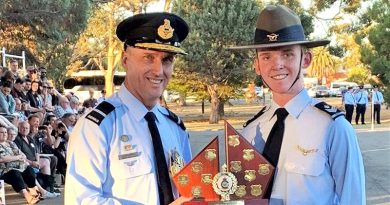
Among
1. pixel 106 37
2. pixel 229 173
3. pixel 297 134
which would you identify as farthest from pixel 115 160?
pixel 106 37

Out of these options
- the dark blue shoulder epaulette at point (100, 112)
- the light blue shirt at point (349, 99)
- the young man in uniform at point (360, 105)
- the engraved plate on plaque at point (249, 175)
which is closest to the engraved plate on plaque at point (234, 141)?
the engraved plate on plaque at point (249, 175)

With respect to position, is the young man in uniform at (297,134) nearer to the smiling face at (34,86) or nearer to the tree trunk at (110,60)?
the smiling face at (34,86)

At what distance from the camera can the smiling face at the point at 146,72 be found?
2480 millimetres

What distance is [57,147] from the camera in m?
9.70

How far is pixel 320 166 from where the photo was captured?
7.64 feet

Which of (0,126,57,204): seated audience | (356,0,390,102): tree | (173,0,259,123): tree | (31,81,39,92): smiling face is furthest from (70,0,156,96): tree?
(0,126,57,204): seated audience

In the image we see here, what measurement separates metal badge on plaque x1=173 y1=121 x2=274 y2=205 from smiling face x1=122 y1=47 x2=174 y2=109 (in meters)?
0.44

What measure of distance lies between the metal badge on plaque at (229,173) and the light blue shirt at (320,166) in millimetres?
148

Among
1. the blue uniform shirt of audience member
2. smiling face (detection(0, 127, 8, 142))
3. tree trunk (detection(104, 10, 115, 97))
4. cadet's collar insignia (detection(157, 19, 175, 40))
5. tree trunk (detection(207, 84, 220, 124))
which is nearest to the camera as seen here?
cadet's collar insignia (detection(157, 19, 175, 40))

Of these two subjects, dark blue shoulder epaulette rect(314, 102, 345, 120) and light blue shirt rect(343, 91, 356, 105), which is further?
light blue shirt rect(343, 91, 356, 105)

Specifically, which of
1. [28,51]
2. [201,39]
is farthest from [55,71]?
[28,51]

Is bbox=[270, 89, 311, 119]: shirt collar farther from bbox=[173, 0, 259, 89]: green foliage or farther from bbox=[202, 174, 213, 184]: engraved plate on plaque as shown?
bbox=[173, 0, 259, 89]: green foliage

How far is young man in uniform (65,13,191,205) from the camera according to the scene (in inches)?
89.4

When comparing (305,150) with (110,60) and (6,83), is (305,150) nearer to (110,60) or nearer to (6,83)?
(6,83)
